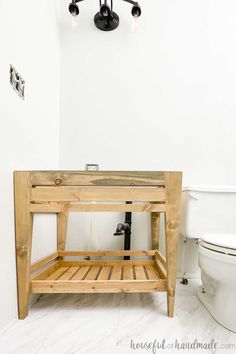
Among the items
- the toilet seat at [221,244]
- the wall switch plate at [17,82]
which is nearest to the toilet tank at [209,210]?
the toilet seat at [221,244]

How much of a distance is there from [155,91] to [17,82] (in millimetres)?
938

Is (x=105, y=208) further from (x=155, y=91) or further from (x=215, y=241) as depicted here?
(x=155, y=91)

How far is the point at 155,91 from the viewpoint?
1.51 metres

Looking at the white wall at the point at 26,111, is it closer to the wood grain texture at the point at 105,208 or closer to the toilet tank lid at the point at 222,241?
the wood grain texture at the point at 105,208

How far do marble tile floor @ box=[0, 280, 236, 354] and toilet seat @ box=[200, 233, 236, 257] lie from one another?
1.08ft

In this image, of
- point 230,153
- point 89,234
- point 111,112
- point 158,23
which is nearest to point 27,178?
point 89,234

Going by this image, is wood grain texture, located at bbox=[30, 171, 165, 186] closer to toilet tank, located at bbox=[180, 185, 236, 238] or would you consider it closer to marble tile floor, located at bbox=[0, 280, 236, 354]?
toilet tank, located at bbox=[180, 185, 236, 238]

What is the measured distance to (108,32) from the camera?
4.99ft

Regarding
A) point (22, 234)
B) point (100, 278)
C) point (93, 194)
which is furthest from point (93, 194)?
point (100, 278)

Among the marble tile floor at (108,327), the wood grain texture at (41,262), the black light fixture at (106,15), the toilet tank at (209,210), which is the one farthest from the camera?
the black light fixture at (106,15)

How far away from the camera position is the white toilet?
0.86m

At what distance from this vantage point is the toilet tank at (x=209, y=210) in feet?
4.08

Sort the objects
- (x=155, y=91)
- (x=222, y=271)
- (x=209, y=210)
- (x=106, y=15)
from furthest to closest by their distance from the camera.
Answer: (x=155, y=91) < (x=106, y=15) < (x=209, y=210) < (x=222, y=271)

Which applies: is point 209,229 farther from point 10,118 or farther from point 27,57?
point 27,57
